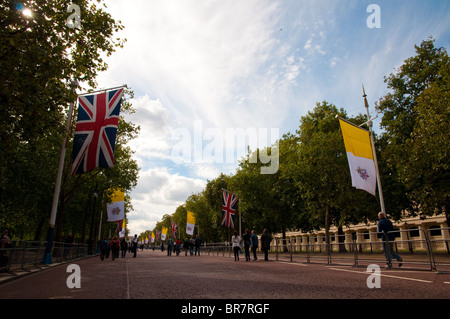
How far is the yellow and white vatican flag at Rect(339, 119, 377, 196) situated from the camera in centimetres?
1509

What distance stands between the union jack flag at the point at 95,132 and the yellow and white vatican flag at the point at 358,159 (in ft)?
35.8

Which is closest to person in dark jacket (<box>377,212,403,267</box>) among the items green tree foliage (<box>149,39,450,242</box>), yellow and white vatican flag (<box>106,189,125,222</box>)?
green tree foliage (<box>149,39,450,242</box>)

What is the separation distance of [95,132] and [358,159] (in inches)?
485

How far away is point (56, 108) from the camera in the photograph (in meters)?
13.1

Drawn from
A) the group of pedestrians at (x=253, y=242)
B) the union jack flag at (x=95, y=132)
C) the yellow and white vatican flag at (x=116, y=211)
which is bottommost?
the group of pedestrians at (x=253, y=242)

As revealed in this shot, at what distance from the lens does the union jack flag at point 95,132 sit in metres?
12.7

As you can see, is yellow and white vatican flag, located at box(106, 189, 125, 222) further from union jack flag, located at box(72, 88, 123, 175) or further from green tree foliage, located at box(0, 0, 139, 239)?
union jack flag, located at box(72, 88, 123, 175)

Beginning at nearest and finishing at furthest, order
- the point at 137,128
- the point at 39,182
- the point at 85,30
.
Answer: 1. the point at 85,30
2. the point at 39,182
3. the point at 137,128

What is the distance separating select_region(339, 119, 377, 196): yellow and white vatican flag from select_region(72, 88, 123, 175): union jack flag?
10.9 m

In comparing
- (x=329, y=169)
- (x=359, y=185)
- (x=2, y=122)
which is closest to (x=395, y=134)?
(x=329, y=169)

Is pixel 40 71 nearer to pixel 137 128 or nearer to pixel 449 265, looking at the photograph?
pixel 449 265

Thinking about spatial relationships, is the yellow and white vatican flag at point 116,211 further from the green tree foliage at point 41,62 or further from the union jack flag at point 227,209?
the green tree foliage at point 41,62

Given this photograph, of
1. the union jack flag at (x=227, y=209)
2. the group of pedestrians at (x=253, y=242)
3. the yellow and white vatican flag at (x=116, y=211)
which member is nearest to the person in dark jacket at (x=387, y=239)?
the group of pedestrians at (x=253, y=242)

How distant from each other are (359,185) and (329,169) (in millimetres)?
13657
